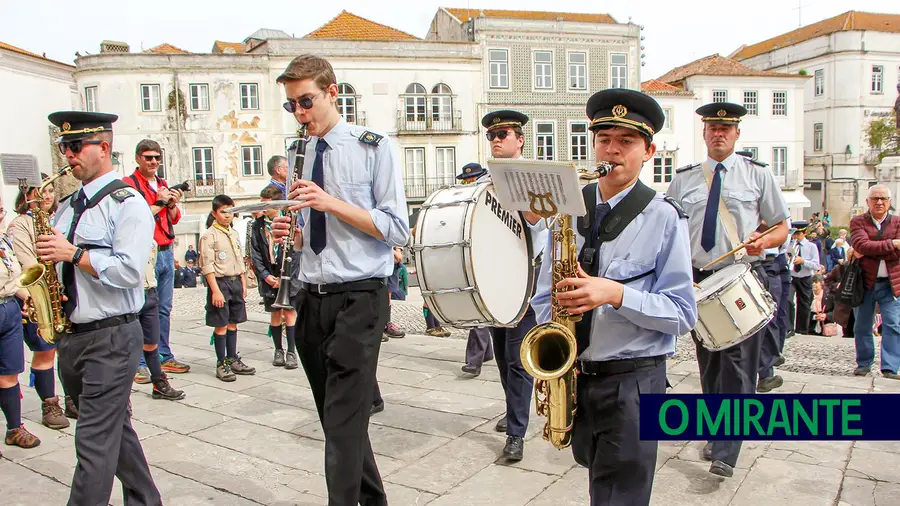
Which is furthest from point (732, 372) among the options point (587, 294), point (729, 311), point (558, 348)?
point (587, 294)

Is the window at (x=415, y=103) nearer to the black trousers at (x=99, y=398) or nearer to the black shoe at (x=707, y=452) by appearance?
the black shoe at (x=707, y=452)

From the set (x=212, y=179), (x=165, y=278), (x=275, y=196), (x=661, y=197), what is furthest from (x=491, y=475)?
(x=212, y=179)

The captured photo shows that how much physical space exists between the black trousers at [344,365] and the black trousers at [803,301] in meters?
9.21

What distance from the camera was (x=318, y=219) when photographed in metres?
3.59

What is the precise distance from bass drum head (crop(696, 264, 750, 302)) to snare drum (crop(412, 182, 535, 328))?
1161mm

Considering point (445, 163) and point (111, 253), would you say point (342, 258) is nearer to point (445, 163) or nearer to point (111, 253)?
point (111, 253)

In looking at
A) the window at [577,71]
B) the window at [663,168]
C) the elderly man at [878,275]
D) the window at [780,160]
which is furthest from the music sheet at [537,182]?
the window at [780,160]

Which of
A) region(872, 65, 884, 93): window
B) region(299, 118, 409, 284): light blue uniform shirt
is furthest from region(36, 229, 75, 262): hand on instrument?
region(872, 65, 884, 93): window

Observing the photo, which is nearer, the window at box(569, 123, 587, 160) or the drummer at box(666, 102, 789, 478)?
the drummer at box(666, 102, 789, 478)

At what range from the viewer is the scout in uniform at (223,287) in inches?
301

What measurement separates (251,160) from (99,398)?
100 ft

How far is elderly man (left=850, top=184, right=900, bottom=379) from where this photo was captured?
751cm

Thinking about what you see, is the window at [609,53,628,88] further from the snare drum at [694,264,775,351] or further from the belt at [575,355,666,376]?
the belt at [575,355,666,376]

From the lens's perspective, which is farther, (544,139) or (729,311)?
(544,139)
